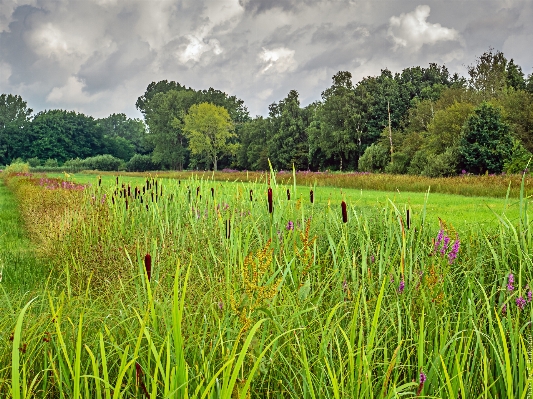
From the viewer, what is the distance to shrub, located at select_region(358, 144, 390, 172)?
32.9m

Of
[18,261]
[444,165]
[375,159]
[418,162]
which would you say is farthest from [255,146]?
[18,261]

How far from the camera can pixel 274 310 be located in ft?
5.44

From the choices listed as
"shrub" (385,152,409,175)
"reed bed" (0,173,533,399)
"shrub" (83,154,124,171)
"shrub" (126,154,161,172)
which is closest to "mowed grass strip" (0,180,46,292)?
"reed bed" (0,173,533,399)

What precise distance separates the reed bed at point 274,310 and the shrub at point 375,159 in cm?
2936

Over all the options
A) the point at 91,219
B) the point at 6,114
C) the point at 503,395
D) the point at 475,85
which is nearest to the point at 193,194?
the point at 91,219

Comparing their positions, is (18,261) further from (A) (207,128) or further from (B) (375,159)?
(A) (207,128)

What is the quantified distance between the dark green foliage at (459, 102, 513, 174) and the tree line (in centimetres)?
5

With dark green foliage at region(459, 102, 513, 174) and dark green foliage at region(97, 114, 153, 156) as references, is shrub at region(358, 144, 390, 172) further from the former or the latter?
dark green foliage at region(97, 114, 153, 156)

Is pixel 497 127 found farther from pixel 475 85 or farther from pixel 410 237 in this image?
pixel 410 237

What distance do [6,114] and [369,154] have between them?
6686cm

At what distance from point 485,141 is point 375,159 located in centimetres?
1094

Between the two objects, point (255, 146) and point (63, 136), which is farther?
point (63, 136)

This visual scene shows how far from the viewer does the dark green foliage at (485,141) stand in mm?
22703

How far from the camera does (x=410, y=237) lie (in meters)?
2.89
